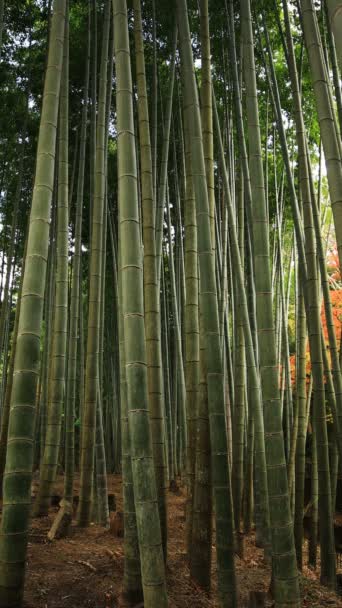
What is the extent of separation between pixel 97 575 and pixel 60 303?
74.6 inches

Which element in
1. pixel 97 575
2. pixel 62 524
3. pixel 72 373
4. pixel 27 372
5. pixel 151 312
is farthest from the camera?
pixel 72 373

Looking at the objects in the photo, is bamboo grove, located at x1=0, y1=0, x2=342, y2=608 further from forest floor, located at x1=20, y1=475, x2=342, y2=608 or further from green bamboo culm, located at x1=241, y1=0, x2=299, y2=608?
forest floor, located at x1=20, y1=475, x2=342, y2=608

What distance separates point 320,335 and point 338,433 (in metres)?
0.67

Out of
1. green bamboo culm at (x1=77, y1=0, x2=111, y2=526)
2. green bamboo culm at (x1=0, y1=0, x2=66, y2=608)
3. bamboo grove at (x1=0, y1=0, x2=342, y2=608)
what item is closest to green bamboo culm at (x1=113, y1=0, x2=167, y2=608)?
bamboo grove at (x1=0, y1=0, x2=342, y2=608)

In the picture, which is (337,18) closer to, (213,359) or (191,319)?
(213,359)

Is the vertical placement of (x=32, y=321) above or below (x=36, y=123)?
below

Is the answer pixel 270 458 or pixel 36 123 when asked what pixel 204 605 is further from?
pixel 36 123

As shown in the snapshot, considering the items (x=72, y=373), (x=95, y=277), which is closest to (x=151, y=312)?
(x=95, y=277)

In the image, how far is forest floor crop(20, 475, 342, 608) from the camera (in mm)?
2703

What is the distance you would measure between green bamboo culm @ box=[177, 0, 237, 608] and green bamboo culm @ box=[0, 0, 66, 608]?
29.2 inches

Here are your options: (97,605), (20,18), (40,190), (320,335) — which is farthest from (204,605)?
(20,18)

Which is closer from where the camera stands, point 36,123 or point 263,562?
point 263,562

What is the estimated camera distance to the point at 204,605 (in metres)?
A: 2.72

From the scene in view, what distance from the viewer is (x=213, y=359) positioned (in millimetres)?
2592
